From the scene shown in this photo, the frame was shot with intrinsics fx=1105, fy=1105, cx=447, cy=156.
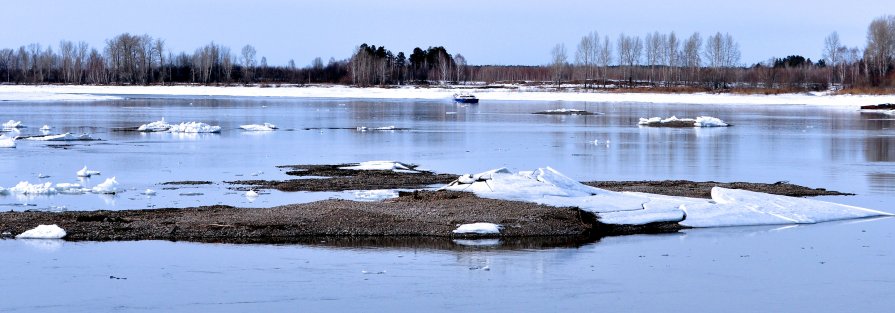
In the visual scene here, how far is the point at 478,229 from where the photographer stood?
11047 millimetres

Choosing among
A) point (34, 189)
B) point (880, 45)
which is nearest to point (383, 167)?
point (34, 189)

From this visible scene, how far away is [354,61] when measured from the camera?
107000mm

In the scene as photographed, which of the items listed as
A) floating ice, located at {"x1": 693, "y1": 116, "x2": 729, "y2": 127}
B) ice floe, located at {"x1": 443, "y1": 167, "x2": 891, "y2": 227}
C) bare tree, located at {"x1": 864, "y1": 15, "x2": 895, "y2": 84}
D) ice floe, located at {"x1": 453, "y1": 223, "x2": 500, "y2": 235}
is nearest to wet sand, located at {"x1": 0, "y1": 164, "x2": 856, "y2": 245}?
ice floe, located at {"x1": 453, "y1": 223, "x2": 500, "y2": 235}

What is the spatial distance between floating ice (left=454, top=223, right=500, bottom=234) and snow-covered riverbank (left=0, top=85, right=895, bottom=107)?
53.3 meters

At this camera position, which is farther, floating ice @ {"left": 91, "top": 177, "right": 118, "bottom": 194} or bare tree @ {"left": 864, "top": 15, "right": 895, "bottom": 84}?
bare tree @ {"left": 864, "top": 15, "right": 895, "bottom": 84}

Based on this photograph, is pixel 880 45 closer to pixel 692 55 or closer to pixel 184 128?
pixel 692 55

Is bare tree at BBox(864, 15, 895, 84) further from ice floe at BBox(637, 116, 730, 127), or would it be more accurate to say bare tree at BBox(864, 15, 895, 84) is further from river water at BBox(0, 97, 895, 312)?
river water at BBox(0, 97, 895, 312)

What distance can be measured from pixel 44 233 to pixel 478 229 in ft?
13.7

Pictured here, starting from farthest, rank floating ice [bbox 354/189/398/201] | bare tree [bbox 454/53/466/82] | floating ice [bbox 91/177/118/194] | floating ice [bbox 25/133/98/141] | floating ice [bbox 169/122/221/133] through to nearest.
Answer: bare tree [bbox 454/53/466/82]
floating ice [bbox 169/122/221/133]
floating ice [bbox 25/133/98/141]
floating ice [bbox 91/177/118/194]
floating ice [bbox 354/189/398/201]

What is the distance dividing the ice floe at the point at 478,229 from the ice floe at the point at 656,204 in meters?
1.27

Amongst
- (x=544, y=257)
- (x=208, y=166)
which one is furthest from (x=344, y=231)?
(x=208, y=166)

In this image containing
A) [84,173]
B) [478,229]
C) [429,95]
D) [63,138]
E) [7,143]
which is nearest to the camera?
[478,229]

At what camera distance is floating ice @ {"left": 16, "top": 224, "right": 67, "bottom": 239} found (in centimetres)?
1048

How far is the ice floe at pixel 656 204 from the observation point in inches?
475
